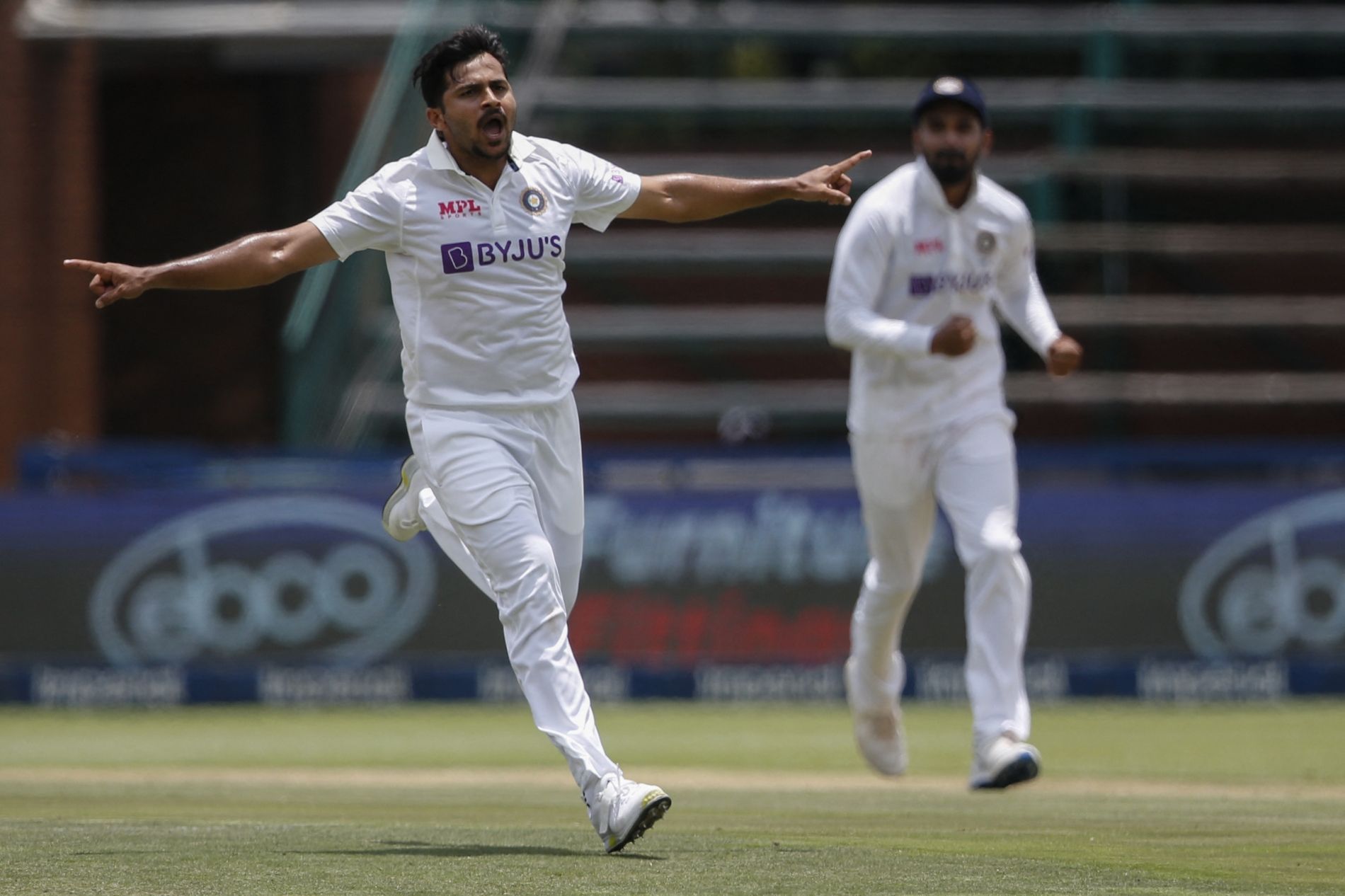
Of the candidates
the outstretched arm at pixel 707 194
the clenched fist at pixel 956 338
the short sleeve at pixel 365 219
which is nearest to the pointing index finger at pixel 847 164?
the outstretched arm at pixel 707 194

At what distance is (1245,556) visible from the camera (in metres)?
12.7

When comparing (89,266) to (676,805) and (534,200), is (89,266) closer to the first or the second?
(534,200)

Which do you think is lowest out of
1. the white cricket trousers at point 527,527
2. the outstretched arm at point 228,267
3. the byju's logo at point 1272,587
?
the byju's logo at point 1272,587

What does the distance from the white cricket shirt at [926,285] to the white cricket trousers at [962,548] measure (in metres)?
0.11

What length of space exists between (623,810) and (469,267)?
5.24ft

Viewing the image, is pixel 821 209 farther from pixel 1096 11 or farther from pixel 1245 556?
pixel 1245 556

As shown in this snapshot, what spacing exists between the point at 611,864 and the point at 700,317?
1248 cm

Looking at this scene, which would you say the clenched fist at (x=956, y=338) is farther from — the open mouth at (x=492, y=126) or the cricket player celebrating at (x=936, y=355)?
the open mouth at (x=492, y=126)

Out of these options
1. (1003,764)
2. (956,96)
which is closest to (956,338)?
(956,96)

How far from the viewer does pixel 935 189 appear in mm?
8023

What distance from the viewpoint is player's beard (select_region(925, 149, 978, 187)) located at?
797 centimetres

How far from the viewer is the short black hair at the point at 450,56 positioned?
5.96m

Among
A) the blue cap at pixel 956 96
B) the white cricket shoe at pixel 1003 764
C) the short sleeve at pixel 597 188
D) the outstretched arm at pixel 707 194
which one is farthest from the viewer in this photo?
the blue cap at pixel 956 96

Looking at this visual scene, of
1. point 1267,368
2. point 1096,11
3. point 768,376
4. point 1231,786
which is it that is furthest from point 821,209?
point 1231,786
